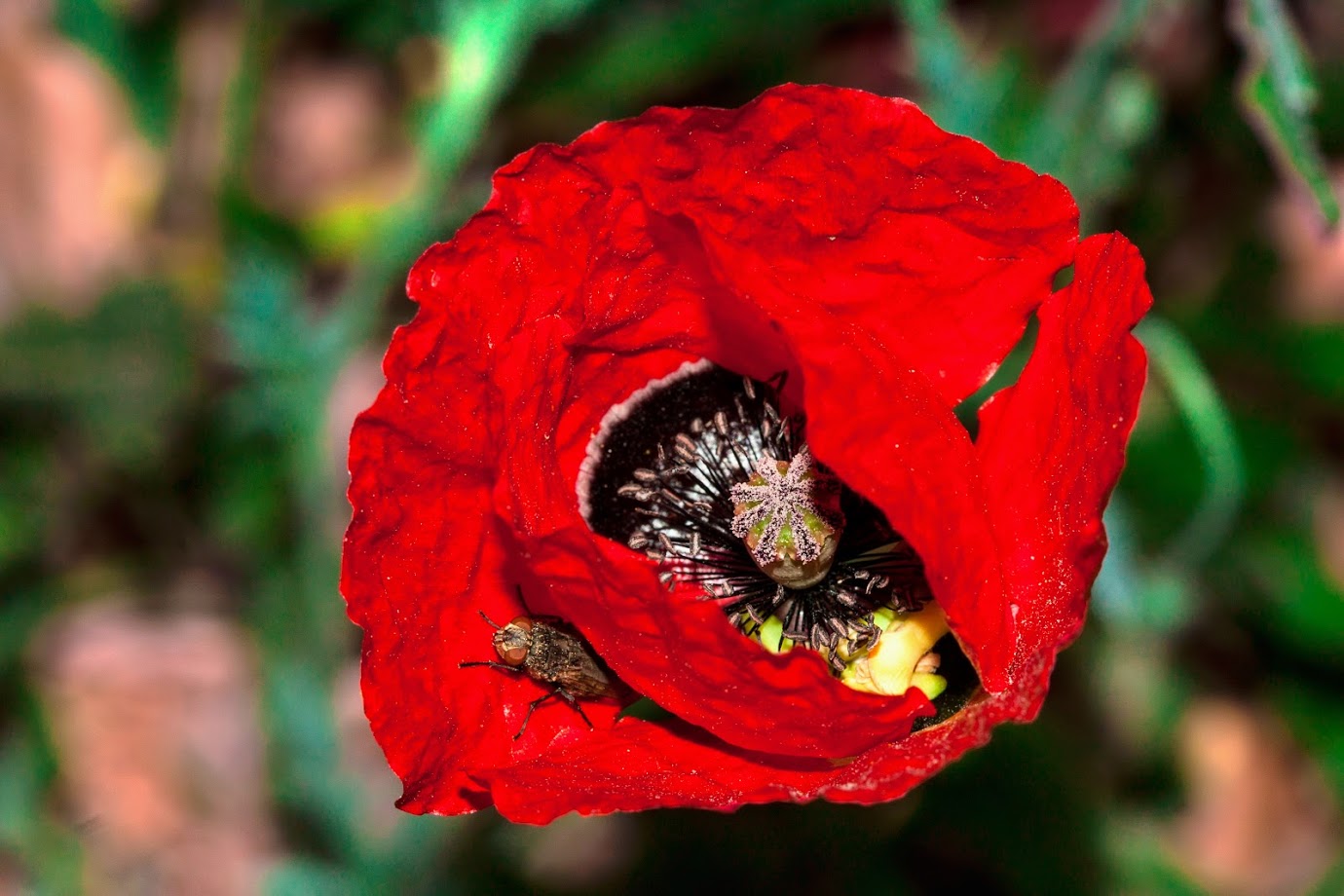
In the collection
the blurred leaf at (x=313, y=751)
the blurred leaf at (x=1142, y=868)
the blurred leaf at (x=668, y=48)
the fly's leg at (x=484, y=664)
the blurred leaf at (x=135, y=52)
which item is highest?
the blurred leaf at (x=135, y=52)

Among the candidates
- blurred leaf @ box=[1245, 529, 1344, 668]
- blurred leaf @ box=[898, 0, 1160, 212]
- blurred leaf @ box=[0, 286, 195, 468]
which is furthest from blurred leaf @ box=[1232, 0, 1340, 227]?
blurred leaf @ box=[0, 286, 195, 468]

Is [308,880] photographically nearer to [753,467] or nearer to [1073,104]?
[753,467]

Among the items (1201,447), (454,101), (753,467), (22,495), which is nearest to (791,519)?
(753,467)

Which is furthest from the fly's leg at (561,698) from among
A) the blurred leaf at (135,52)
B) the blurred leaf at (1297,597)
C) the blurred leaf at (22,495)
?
the blurred leaf at (135,52)

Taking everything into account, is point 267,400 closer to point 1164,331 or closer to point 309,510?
point 309,510

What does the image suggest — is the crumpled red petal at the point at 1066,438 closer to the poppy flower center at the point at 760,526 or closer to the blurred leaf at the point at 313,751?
the poppy flower center at the point at 760,526

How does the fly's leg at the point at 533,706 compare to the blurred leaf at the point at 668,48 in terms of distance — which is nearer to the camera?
the fly's leg at the point at 533,706

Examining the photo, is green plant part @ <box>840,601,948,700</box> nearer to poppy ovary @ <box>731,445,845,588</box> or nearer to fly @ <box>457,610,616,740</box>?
poppy ovary @ <box>731,445,845,588</box>

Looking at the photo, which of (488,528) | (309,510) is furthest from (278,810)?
(488,528)
